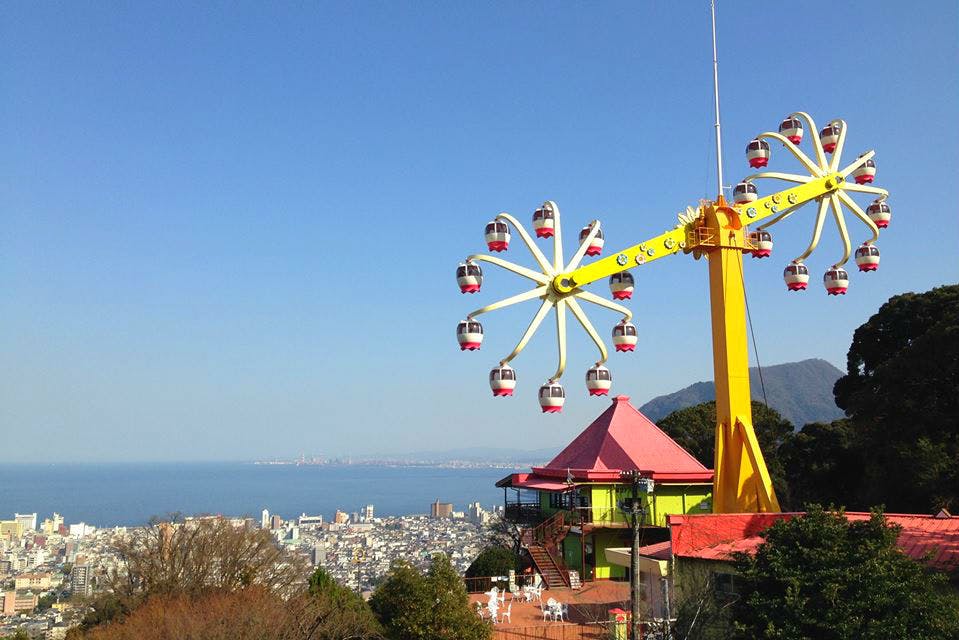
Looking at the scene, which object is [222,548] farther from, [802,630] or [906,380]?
[906,380]

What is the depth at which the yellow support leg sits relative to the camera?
20.3 m

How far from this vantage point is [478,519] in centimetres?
11475

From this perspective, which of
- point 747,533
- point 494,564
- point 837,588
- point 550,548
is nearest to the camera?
point 837,588

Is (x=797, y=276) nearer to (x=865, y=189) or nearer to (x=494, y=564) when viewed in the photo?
(x=865, y=189)

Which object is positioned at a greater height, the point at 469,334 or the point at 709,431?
the point at 469,334

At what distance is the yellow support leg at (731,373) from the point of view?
20344 millimetres

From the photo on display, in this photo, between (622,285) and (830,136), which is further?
(830,136)

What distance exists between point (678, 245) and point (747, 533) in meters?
7.06

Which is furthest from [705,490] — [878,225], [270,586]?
[270,586]

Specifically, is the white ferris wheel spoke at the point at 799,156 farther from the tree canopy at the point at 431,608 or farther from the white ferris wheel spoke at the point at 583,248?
the tree canopy at the point at 431,608

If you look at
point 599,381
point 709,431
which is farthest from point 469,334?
point 709,431

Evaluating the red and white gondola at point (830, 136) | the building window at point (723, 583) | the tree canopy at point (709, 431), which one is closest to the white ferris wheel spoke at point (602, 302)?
the building window at point (723, 583)

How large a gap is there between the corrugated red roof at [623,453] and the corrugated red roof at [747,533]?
1066 centimetres

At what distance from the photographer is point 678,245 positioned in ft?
66.4
